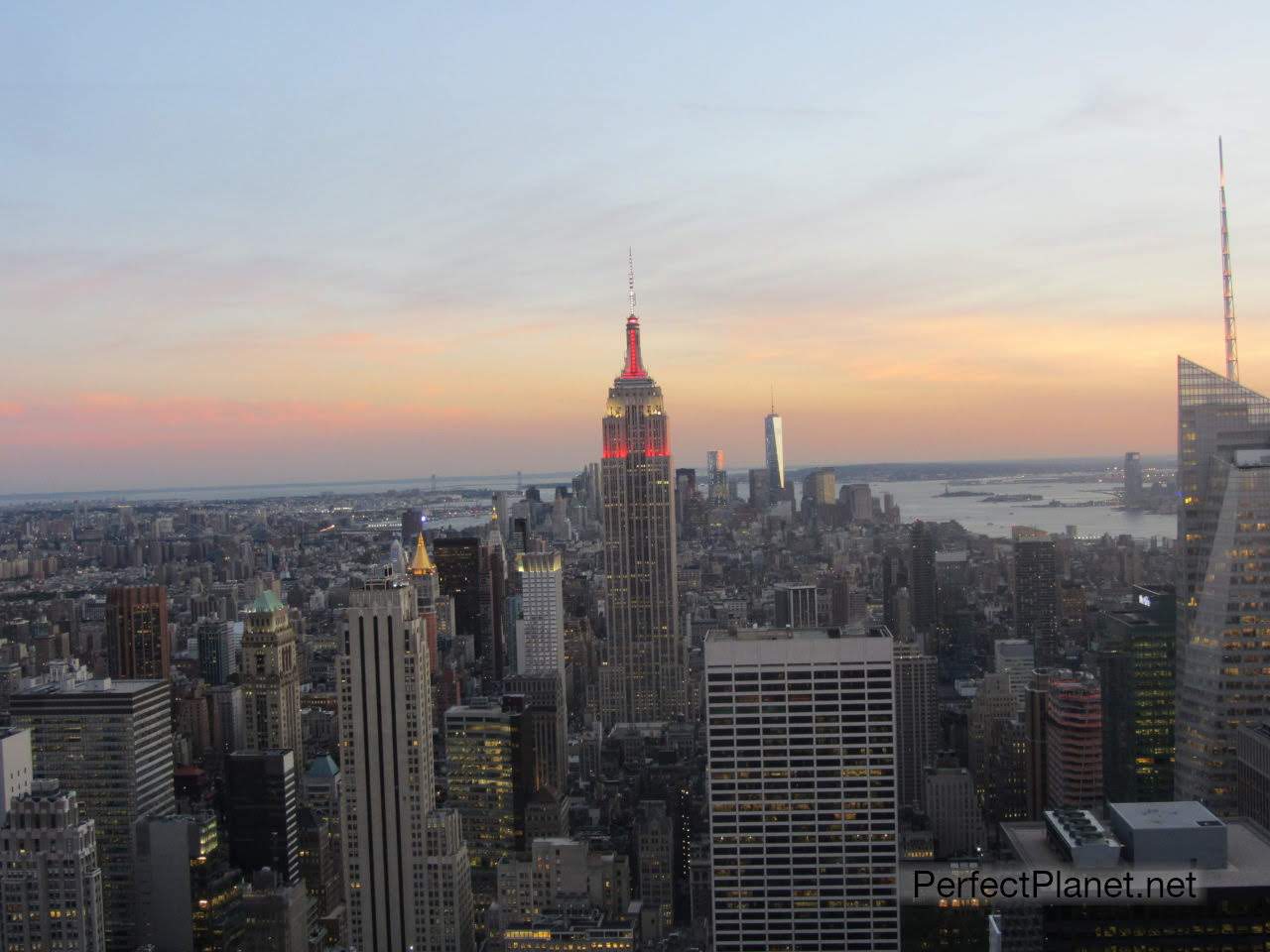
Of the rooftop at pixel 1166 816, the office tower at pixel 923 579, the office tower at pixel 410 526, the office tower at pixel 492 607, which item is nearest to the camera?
the rooftop at pixel 1166 816

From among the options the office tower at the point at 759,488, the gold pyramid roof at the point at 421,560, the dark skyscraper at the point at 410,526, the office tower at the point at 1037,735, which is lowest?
the office tower at the point at 1037,735

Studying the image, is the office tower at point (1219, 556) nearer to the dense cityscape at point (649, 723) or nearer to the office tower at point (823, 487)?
the dense cityscape at point (649, 723)

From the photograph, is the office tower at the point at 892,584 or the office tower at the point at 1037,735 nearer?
the office tower at the point at 1037,735

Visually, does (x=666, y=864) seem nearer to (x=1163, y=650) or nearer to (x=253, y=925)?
(x=253, y=925)

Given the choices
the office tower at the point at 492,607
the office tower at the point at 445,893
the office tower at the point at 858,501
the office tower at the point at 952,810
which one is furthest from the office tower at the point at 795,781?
the office tower at the point at 492,607

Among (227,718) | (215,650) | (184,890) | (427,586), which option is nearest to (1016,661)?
(427,586)

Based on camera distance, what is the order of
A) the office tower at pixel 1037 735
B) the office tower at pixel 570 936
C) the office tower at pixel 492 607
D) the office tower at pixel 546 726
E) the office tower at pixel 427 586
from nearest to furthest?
the office tower at pixel 570 936
the office tower at pixel 1037 735
the office tower at pixel 427 586
the office tower at pixel 546 726
the office tower at pixel 492 607

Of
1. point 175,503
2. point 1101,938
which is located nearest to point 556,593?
point 175,503
